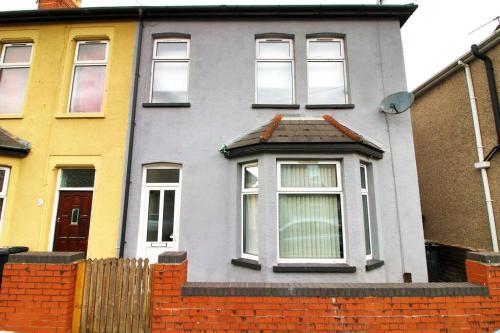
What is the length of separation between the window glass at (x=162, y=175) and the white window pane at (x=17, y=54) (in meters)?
4.59

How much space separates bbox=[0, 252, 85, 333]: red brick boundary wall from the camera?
338 cm

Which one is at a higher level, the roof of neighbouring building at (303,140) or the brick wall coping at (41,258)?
the roof of neighbouring building at (303,140)

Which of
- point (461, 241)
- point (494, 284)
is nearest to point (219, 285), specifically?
point (494, 284)

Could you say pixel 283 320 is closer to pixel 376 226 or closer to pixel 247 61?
pixel 376 226

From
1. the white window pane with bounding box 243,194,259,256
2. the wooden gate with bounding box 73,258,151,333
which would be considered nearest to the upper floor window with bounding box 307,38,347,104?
the white window pane with bounding box 243,194,259,256

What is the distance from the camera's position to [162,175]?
6.73 m

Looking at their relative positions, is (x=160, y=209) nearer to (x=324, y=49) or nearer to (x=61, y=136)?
(x=61, y=136)

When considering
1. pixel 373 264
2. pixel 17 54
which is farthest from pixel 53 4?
pixel 373 264

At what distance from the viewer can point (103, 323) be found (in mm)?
3531

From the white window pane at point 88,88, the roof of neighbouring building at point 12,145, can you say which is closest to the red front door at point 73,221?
the roof of neighbouring building at point 12,145

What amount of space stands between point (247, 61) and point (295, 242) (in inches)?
175

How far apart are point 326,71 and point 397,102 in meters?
1.85

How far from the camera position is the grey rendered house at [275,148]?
5.68 meters

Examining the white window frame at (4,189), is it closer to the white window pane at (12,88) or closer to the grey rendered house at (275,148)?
the white window pane at (12,88)
